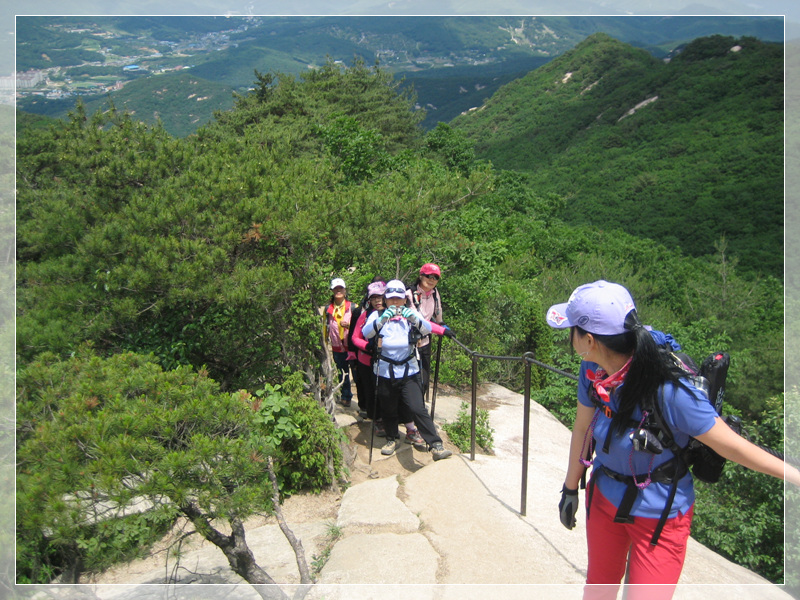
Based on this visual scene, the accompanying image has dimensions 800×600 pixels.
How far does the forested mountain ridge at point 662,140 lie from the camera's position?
56562 mm

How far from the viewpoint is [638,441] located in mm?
2000

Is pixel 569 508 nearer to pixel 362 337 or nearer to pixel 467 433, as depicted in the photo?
pixel 362 337

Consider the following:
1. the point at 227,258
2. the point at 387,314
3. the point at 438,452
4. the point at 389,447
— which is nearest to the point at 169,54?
the point at 227,258

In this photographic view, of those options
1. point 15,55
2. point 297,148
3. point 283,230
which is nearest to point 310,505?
point 283,230

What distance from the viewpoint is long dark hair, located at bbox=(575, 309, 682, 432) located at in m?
1.93

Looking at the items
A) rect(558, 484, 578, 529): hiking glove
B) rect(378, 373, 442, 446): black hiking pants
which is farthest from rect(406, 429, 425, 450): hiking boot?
rect(558, 484, 578, 529): hiking glove

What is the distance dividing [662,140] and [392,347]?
81723mm

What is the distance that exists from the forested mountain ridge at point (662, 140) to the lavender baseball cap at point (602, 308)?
42.2m

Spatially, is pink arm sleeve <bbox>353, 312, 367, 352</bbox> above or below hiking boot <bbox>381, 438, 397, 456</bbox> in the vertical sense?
above

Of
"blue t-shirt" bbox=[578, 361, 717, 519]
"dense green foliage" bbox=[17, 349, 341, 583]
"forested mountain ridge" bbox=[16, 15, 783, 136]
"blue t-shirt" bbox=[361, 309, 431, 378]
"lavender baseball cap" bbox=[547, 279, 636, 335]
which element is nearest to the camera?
"blue t-shirt" bbox=[578, 361, 717, 519]

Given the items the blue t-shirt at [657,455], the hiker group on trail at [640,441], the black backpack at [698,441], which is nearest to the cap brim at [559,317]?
the hiker group on trail at [640,441]

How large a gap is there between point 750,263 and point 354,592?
53878mm

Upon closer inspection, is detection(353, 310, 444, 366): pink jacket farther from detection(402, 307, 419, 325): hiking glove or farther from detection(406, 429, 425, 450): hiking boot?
detection(406, 429, 425, 450): hiking boot

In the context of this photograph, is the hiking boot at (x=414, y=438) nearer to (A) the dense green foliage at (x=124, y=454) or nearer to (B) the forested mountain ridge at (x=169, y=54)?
(A) the dense green foliage at (x=124, y=454)
